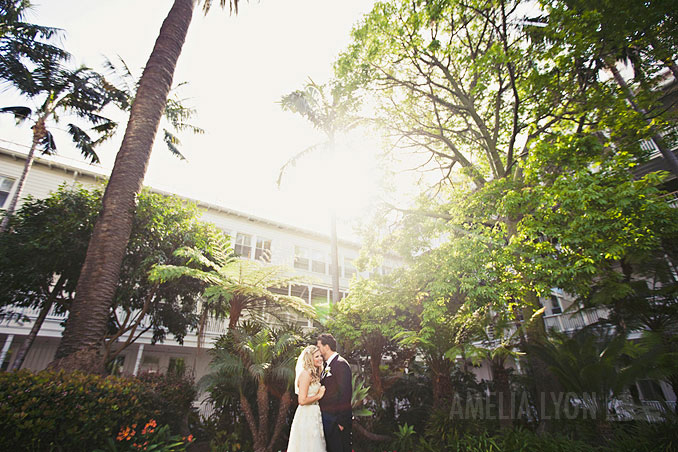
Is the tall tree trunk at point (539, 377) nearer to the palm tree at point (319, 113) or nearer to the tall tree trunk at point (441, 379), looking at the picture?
the tall tree trunk at point (441, 379)

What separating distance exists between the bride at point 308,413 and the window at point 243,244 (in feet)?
48.4

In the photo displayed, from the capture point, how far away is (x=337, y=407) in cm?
412

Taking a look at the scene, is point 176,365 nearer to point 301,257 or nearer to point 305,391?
point 301,257

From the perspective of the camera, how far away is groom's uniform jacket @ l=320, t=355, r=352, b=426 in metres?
4.12

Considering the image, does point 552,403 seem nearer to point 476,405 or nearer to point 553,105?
point 476,405

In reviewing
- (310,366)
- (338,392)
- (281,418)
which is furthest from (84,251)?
(338,392)

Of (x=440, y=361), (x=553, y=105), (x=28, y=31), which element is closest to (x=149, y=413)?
(x=440, y=361)

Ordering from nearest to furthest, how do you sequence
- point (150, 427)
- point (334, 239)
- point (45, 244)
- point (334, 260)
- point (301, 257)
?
1. point (150, 427)
2. point (45, 244)
3. point (334, 260)
4. point (334, 239)
5. point (301, 257)

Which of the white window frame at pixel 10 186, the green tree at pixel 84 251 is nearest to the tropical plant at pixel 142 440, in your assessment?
the green tree at pixel 84 251

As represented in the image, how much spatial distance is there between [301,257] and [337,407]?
16.4m

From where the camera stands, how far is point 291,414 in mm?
7855

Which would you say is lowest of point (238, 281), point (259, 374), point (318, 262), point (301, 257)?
point (259, 374)

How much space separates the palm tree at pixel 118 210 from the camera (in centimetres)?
553

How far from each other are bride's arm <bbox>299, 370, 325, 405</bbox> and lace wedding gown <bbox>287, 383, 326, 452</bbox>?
48 mm
